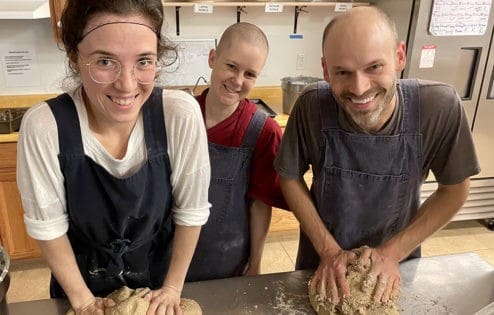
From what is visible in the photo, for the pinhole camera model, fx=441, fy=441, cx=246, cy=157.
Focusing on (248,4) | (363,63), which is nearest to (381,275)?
(363,63)

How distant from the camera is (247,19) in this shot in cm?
262

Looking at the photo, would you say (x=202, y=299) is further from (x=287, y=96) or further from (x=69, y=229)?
(x=287, y=96)

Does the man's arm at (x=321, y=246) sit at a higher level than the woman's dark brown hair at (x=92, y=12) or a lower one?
lower

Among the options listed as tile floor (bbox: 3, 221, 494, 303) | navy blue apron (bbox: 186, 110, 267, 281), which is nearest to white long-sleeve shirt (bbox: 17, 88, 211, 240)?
navy blue apron (bbox: 186, 110, 267, 281)

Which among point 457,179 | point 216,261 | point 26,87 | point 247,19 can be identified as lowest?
point 216,261

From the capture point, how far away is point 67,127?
0.88 metres

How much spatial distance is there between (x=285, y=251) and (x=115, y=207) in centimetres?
175

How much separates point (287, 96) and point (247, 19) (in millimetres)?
572

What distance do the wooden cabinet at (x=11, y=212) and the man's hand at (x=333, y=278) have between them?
1.65 metres

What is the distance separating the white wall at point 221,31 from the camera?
2.40 m

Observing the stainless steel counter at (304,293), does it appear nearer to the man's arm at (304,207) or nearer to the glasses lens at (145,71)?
the man's arm at (304,207)

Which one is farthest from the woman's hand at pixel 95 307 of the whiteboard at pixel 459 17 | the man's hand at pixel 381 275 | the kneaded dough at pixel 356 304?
Result: the whiteboard at pixel 459 17

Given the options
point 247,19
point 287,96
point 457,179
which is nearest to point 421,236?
point 457,179

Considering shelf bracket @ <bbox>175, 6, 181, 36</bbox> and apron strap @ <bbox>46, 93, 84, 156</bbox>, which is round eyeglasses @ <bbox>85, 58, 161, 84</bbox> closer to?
apron strap @ <bbox>46, 93, 84, 156</bbox>
